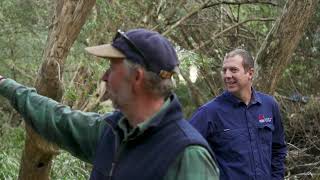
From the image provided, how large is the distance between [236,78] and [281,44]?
2.55 m

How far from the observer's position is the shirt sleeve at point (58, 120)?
234 cm

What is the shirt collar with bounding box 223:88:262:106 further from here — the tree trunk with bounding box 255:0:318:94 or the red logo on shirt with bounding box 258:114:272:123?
the tree trunk with bounding box 255:0:318:94

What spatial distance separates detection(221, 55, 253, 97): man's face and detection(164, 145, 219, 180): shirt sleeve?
7.06 ft

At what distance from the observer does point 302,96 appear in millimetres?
9828

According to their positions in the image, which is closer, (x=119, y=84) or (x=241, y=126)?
(x=119, y=84)

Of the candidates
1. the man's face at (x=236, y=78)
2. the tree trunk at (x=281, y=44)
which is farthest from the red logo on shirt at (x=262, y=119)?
the tree trunk at (x=281, y=44)

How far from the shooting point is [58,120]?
7.85 ft

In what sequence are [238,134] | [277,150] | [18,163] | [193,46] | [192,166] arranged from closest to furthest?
[192,166], [238,134], [277,150], [18,163], [193,46]

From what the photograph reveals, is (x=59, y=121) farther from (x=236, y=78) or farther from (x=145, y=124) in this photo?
(x=236, y=78)

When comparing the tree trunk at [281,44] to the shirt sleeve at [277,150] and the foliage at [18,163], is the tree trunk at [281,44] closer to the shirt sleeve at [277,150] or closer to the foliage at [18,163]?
the shirt sleeve at [277,150]

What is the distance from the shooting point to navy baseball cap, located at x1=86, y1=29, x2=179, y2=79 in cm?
198

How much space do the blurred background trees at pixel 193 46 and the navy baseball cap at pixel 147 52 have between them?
552cm

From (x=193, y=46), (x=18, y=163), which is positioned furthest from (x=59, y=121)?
(x=193, y=46)

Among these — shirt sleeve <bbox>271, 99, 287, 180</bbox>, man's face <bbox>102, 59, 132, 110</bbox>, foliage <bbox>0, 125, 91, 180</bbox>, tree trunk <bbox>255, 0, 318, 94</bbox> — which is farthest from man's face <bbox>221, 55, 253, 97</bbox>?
→ foliage <bbox>0, 125, 91, 180</bbox>
